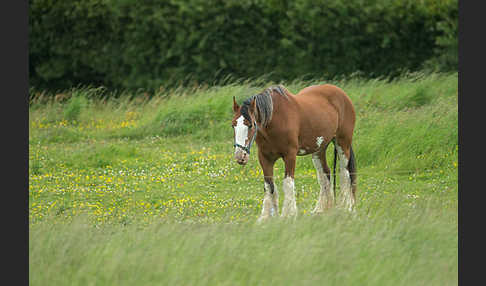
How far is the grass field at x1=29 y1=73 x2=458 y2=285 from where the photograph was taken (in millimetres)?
5523

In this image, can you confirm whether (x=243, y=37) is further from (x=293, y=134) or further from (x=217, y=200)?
(x=293, y=134)

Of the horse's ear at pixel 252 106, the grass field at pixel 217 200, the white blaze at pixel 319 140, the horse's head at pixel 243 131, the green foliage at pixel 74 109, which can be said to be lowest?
the green foliage at pixel 74 109

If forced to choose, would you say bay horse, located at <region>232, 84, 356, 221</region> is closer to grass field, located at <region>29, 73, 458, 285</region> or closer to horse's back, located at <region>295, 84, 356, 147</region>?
horse's back, located at <region>295, 84, 356, 147</region>

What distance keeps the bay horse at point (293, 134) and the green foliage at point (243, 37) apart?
33.7 feet

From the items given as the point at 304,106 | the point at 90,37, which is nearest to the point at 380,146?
the point at 304,106

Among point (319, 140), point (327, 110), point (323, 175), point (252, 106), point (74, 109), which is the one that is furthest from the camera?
point (74, 109)

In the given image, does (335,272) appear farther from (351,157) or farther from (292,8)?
(292,8)

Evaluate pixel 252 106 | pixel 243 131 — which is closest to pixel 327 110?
pixel 252 106

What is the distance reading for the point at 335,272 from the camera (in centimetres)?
553

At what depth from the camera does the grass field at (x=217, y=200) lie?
217 inches

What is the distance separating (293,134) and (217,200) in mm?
2302

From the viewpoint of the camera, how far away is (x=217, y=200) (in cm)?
944

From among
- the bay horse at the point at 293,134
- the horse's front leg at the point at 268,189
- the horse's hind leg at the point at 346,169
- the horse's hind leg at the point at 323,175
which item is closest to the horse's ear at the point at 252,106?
the bay horse at the point at 293,134

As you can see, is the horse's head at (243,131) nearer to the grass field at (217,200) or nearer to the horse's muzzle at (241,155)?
the horse's muzzle at (241,155)
